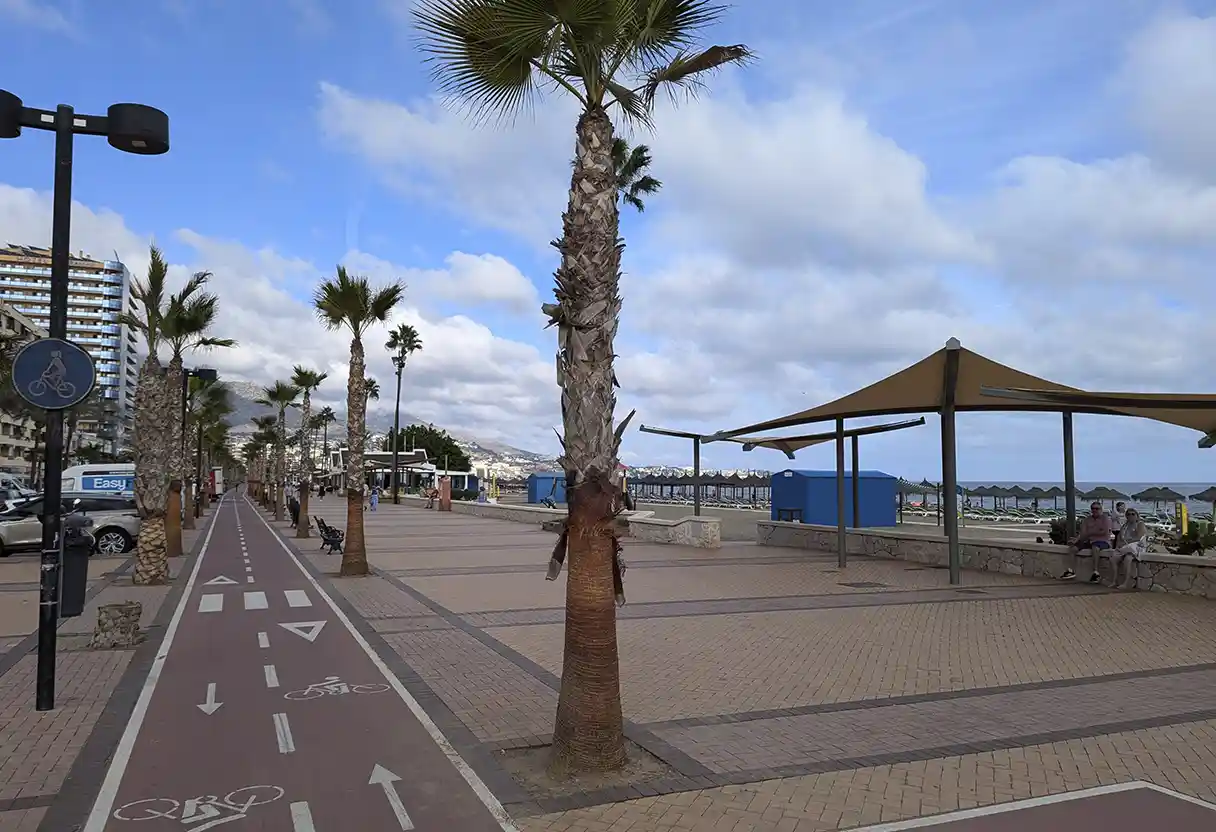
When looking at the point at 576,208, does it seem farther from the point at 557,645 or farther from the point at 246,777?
the point at 557,645

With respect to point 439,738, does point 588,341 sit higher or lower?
higher

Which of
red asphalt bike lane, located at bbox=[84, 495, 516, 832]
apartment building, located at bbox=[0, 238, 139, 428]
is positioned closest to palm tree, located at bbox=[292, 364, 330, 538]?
red asphalt bike lane, located at bbox=[84, 495, 516, 832]

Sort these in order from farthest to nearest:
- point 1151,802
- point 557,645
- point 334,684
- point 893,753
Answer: point 557,645
point 334,684
point 893,753
point 1151,802

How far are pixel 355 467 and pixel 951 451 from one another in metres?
11.8

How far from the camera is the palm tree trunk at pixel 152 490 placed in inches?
609

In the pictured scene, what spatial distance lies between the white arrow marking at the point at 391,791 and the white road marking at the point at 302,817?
0.43 m

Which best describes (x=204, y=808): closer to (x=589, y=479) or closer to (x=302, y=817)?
(x=302, y=817)

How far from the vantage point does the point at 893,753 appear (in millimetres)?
6027

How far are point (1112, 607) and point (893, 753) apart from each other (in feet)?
27.6

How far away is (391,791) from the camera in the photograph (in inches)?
209

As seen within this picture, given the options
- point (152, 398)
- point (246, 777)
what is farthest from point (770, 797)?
point (152, 398)

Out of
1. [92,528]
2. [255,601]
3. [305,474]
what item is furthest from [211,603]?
[305,474]

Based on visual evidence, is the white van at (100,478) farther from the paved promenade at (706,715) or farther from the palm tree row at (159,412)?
the paved promenade at (706,715)

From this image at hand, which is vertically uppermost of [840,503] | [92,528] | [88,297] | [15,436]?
[88,297]
